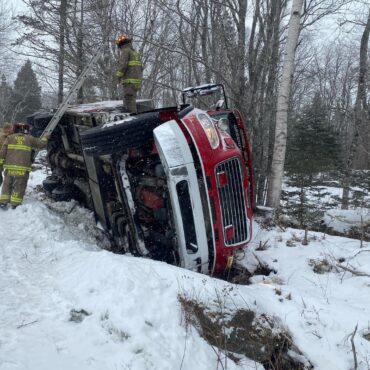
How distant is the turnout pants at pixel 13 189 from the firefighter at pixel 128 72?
232 cm

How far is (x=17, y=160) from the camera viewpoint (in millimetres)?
7223

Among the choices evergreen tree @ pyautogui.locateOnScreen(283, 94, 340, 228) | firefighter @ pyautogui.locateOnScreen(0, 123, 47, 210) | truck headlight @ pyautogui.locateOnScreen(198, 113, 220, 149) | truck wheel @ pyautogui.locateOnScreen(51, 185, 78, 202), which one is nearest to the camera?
truck headlight @ pyautogui.locateOnScreen(198, 113, 220, 149)

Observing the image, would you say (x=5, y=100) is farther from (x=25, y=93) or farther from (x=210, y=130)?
(x=210, y=130)

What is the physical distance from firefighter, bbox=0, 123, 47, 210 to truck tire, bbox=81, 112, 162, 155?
2.84 metres

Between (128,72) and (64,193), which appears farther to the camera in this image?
(64,193)

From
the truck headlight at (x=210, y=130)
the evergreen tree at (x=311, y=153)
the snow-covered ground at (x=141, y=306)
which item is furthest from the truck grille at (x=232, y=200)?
the evergreen tree at (x=311, y=153)

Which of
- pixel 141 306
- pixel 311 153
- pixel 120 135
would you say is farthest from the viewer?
pixel 311 153

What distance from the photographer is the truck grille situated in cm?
469

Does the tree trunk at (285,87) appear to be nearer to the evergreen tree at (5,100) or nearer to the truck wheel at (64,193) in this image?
the truck wheel at (64,193)

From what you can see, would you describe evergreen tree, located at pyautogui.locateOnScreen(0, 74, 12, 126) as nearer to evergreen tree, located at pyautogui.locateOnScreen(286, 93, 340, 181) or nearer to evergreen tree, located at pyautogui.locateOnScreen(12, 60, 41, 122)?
evergreen tree, located at pyautogui.locateOnScreen(12, 60, 41, 122)

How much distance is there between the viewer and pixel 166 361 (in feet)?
9.29

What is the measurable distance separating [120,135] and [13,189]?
3.43 metres

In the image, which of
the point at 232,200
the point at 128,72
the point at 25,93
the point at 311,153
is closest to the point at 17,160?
the point at 128,72

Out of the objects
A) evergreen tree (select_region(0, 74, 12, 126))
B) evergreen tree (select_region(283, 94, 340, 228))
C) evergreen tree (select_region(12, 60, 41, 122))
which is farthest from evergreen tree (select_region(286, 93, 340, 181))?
evergreen tree (select_region(12, 60, 41, 122))
